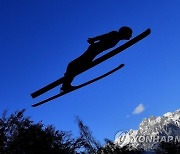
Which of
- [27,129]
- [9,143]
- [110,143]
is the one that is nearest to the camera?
[9,143]

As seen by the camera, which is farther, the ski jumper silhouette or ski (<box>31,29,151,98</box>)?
ski (<box>31,29,151,98</box>)

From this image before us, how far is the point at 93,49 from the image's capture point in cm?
886

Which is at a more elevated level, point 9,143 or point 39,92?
point 9,143

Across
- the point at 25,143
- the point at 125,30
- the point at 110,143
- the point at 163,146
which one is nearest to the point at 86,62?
the point at 125,30

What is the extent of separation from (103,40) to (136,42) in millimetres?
1105

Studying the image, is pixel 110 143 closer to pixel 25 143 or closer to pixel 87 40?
pixel 25 143

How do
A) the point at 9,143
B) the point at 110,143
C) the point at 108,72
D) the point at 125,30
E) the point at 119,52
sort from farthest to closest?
the point at 110,143 < the point at 9,143 < the point at 108,72 < the point at 119,52 < the point at 125,30

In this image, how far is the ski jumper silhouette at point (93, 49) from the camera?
8342mm

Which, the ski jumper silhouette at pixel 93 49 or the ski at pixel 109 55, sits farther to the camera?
the ski at pixel 109 55

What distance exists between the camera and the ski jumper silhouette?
834 cm

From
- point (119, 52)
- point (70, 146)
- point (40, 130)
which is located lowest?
point (119, 52)

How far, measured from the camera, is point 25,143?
3294 cm

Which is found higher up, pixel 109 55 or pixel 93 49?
pixel 93 49

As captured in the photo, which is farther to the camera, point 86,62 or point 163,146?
point 163,146
